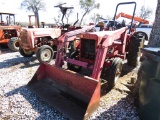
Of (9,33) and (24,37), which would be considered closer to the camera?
(24,37)

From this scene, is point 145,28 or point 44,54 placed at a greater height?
point 145,28

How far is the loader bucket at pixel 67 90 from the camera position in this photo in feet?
9.49

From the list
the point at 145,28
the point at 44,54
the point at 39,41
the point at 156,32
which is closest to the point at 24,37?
the point at 39,41

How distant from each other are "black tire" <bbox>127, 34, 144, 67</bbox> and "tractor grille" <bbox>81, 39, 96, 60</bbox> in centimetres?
164

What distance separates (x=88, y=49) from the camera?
13.7 ft

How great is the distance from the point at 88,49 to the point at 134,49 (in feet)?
5.71

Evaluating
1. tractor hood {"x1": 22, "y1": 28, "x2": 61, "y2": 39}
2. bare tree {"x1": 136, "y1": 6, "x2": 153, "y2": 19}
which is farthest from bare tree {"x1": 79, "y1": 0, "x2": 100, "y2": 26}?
tractor hood {"x1": 22, "y1": 28, "x2": 61, "y2": 39}

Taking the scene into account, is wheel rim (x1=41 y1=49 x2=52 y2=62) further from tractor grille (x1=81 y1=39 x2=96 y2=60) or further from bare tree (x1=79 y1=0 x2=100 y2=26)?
bare tree (x1=79 y1=0 x2=100 y2=26)

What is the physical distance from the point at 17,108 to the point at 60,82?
3.28 ft

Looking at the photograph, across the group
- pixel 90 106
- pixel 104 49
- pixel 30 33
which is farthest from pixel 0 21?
pixel 90 106

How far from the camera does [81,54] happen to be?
4.29m

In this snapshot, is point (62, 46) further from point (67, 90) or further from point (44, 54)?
point (44, 54)

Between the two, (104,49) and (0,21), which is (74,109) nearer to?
(104,49)

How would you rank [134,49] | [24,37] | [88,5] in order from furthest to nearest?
[88,5], [24,37], [134,49]
